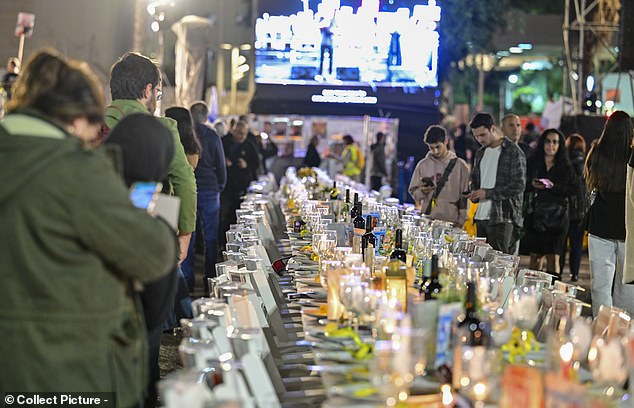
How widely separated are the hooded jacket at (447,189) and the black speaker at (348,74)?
5.45 metres

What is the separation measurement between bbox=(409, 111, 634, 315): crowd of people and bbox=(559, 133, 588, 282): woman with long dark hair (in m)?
0.01

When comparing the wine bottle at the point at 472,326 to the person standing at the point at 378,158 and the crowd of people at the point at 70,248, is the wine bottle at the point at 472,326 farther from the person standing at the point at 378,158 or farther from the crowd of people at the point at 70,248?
the person standing at the point at 378,158

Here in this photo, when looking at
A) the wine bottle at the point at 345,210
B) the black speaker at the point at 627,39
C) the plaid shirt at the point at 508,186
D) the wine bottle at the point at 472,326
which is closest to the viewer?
the wine bottle at the point at 472,326

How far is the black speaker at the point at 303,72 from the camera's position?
50.2 ft

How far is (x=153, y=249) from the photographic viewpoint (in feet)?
10.1

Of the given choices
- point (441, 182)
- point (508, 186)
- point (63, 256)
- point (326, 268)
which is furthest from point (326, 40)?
point (63, 256)

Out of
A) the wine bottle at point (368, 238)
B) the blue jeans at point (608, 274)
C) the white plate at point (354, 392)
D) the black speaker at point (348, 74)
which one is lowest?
the blue jeans at point (608, 274)

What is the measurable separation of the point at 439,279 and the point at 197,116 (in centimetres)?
616

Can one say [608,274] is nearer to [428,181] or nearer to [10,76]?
[428,181]

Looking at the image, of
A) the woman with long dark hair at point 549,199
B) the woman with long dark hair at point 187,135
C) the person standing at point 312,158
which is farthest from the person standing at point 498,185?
the person standing at point 312,158

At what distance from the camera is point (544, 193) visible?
10.5m

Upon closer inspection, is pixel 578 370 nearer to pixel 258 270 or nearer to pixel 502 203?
pixel 258 270

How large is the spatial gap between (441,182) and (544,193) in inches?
55.5

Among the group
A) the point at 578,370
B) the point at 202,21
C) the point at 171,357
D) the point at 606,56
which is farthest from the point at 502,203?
the point at 606,56
